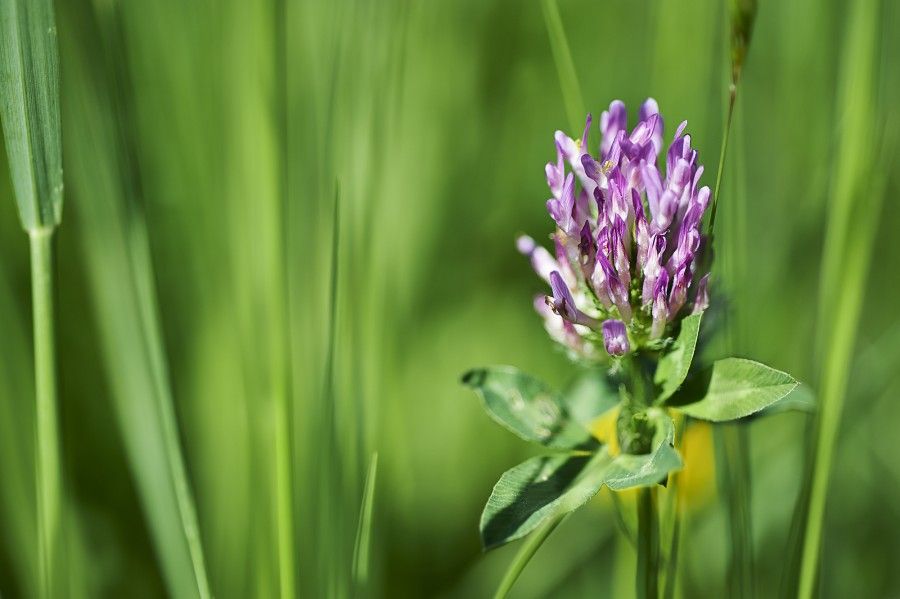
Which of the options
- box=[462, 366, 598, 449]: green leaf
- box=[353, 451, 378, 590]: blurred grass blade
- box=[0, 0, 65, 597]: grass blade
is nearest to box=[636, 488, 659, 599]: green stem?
box=[462, 366, 598, 449]: green leaf

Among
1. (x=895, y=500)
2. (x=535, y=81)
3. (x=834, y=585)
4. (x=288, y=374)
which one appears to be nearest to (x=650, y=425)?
(x=288, y=374)

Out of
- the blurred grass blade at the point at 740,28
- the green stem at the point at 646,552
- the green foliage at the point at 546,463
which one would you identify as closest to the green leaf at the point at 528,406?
the green foliage at the point at 546,463

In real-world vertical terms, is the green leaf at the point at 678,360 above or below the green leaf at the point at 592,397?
above

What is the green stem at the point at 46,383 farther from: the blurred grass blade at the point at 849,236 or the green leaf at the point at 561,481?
the blurred grass blade at the point at 849,236

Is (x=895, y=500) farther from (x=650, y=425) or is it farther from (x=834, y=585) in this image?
(x=650, y=425)

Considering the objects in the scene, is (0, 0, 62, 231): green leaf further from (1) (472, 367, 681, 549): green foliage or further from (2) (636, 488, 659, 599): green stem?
(2) (636, 488, 659, 599): green stem

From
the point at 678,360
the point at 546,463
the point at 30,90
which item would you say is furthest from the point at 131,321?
the point at 678,360

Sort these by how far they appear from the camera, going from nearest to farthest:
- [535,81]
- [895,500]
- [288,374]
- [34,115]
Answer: [34,115] < [288,374] < [895,500] < [535,81]
